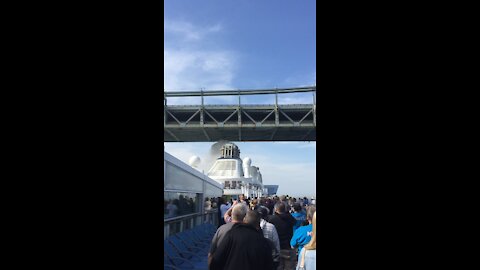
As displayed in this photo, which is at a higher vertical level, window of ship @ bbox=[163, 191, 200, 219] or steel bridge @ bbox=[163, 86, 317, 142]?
steel bridge @ bbox=[163, 86, 317, 142]

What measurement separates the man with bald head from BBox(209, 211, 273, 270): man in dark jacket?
0.04 metres

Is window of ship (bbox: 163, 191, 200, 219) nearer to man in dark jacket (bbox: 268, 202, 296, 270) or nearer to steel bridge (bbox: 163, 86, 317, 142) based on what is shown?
man in dark jacket (bbox: 268, 202, 296, 270)

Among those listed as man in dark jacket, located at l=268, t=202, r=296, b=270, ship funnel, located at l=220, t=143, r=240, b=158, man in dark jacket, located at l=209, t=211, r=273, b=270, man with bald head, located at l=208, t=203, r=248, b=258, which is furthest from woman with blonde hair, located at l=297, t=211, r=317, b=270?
ship funnel, located at l=220, t=143, r=240, b=158

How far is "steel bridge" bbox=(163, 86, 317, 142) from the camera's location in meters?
42.0

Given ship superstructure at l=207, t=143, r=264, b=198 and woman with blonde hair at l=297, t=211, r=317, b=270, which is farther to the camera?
ship superstructure at l=207, t=143, r=264, b=198

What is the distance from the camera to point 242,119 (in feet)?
146

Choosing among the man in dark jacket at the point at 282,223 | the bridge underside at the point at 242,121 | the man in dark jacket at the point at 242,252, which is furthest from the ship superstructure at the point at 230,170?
the man in dark jacket at the point at 242,252

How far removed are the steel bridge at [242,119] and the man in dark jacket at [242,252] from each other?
37458mm

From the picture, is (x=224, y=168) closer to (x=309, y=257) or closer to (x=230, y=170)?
(x=230, y=170)

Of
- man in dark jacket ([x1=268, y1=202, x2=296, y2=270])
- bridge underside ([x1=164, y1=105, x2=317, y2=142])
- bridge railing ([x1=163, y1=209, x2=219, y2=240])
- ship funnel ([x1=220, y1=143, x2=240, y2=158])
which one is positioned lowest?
bridge railing ([x1=163, y1=209, x2=219, y2=240])

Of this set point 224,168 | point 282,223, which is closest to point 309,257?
point 282,223
